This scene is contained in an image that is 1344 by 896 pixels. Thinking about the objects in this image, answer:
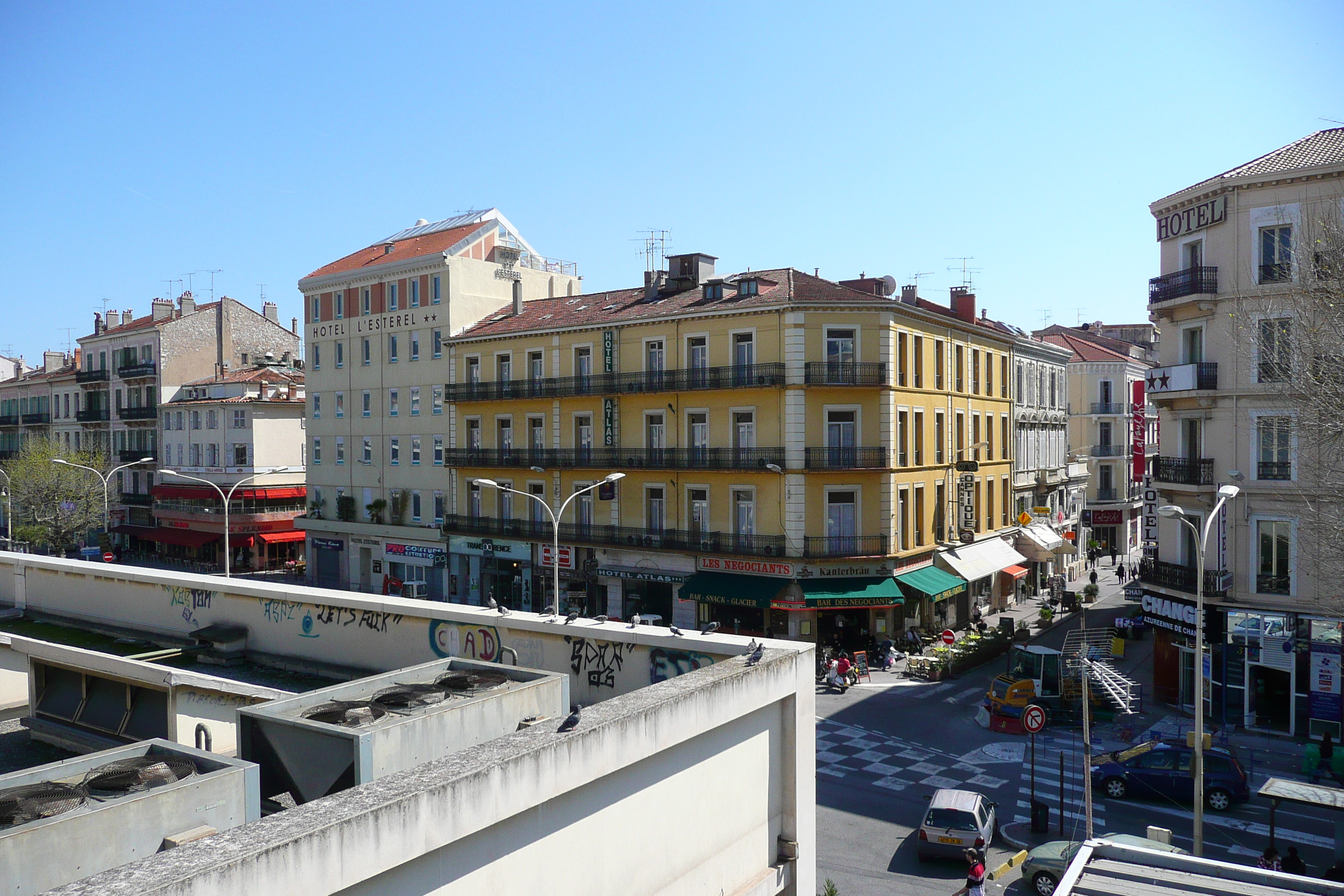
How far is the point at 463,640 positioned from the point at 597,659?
1669 mm

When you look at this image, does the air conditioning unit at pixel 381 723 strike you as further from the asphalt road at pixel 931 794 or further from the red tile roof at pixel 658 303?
the red tile roof at pixel 658 303

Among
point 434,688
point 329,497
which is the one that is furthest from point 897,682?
point 329,497

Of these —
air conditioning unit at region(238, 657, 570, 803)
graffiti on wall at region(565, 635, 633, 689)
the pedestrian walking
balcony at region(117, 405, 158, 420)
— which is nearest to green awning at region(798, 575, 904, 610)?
the pedestrian walking

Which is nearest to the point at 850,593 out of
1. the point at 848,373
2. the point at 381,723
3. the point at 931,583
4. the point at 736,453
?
the point at 931,583

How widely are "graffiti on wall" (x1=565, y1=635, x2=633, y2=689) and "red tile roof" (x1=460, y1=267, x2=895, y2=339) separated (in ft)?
88.1

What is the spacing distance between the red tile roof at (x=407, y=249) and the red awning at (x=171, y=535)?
17.1 metres

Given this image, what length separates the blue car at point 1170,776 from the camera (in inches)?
846

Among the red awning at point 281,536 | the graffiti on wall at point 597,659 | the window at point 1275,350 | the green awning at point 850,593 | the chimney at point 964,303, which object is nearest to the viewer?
the graffiti on wall at point 597,659

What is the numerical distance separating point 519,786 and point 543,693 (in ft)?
8.18

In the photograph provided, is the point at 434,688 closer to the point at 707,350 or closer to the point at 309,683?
the point at 309,683

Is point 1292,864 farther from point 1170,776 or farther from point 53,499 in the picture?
point 53,499

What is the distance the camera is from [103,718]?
9266mm

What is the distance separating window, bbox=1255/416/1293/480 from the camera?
27.0 metres

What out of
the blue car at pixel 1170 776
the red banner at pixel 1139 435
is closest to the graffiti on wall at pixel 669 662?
the blue car at pixel 1170 776
